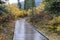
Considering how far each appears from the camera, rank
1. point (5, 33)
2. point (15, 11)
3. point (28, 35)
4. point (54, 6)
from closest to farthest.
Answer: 1. point (28, 35)
2. point (5, 33)
3. point (54, 6)
4. point (15, 11)

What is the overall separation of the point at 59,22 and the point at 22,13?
44.4 metres

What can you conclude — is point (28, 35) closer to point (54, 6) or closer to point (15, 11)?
point (54, 6)

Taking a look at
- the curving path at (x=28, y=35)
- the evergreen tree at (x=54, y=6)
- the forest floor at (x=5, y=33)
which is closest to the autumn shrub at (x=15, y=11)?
the evergreen tree at (x=54, y=6)

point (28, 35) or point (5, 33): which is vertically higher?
point (28, 35)

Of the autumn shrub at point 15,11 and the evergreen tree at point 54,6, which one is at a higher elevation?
the evergreen tree at point 54,6

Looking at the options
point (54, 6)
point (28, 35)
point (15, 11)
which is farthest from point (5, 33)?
point (15, 11)

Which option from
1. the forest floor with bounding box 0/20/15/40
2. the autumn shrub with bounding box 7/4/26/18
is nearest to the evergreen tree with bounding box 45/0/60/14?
the forest floor with bounding box 0/20/15/40

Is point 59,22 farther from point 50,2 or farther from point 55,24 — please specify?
point 50,2

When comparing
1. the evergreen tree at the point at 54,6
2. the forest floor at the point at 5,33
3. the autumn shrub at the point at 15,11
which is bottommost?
the autumn shrub at the point at 15,11

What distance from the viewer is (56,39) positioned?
50.5 feet

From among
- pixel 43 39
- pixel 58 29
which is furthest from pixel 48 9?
pixel 43 39

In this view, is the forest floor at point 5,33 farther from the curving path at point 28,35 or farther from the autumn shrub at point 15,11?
the autumn shrub at point 15,11

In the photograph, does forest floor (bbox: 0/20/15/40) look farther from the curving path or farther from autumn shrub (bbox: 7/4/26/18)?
autumn shrub (bbox: 7/4/26/18)

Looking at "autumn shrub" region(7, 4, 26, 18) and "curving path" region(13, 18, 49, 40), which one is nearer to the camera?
"curving path" region(13, 18, 49, 40)
